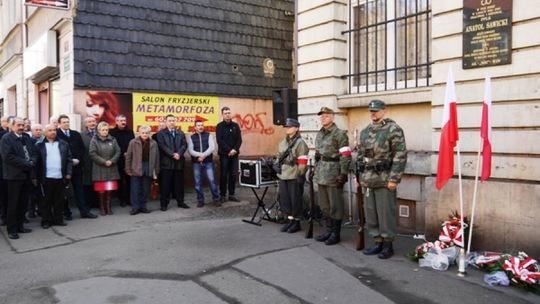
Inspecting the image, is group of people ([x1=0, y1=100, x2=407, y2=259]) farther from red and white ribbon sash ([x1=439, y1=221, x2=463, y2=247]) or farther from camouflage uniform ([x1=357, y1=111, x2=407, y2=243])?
red and white ribbon sash ([x1=439, y1=221, x2=463, y2=247])

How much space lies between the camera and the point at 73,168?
933 centimetres

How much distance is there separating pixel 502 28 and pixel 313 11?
3674 mm

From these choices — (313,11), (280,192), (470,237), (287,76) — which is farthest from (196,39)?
(470,237)

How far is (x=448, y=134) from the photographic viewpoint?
19.9ft

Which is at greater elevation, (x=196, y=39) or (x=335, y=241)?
(x=196, y=39)

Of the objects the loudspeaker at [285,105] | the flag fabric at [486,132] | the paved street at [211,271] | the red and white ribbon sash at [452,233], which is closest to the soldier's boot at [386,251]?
the paved street at [211,271]

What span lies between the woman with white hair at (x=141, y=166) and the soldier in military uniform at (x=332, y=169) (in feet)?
12.7

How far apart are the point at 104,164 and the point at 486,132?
21.8ft

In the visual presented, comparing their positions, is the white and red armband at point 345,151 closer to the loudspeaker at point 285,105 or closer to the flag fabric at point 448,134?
the flag fabric at point 448,134

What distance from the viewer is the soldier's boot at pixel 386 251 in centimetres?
648

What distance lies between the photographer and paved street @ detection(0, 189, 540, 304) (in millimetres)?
5129

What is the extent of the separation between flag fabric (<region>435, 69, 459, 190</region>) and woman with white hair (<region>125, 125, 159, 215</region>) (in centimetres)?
573

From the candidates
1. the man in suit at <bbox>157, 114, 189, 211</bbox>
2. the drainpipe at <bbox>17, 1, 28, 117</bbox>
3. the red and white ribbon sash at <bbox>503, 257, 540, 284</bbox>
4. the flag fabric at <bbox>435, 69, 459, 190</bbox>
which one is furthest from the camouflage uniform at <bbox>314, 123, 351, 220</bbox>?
the drainpipe at <bbox>17, 1, 28, 117</bbox>

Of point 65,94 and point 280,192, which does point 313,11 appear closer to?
point 280,192
